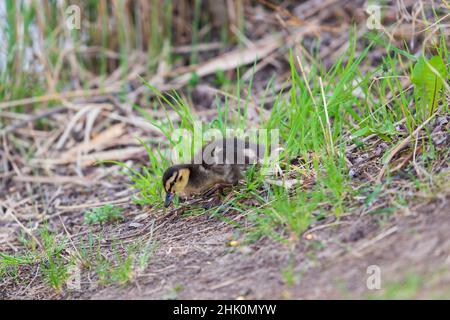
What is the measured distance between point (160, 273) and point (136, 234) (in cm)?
77

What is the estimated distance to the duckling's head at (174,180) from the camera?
4137 mm

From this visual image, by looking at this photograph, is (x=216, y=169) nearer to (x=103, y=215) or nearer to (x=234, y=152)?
(x=234, y=152)

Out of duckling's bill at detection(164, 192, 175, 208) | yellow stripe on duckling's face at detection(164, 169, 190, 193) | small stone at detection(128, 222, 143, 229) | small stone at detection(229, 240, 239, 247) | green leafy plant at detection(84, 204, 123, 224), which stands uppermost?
yellow stripe on duckling's face at detection(164, 169, 190, 193)

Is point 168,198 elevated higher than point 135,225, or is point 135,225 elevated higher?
point 168,198

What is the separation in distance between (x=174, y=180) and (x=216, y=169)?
0.28 m

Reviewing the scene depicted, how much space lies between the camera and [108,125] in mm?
6430

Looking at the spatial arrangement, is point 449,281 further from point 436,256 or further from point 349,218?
point 349,218

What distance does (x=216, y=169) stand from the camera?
4.20 meters

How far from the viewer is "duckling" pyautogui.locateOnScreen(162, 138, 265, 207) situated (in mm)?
4164

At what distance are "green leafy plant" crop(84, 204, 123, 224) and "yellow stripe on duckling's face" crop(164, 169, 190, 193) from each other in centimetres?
68

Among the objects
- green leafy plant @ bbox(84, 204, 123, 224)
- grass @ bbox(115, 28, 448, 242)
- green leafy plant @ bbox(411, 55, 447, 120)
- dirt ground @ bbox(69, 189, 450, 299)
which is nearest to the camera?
dirt ground @ bbox(69, 189, 450, 299)

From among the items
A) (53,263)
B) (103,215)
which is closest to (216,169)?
(103,215)

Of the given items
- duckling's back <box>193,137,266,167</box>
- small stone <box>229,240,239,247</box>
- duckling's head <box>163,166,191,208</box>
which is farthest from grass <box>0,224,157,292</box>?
duckling's back <box>193,137,266,167</box>

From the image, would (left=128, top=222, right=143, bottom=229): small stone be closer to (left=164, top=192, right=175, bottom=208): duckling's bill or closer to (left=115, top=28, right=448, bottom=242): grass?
(left=115, top=28, right=448, bottom=242): grass
